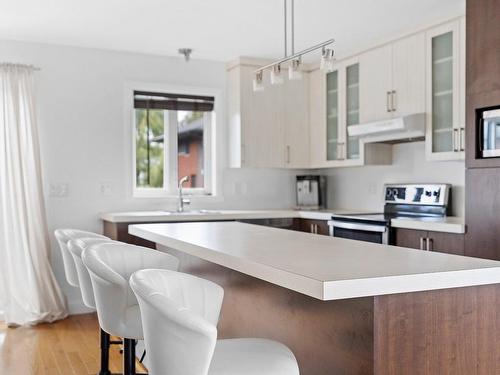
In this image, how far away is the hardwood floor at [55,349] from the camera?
340 cm

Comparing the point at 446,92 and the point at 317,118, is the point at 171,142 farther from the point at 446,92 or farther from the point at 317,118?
the point at 446,92

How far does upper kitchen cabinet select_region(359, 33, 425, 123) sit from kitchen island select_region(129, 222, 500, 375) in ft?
7.68

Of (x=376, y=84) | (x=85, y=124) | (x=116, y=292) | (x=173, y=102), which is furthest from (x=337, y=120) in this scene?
(x=116, y=292)

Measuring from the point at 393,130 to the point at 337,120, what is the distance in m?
0.95

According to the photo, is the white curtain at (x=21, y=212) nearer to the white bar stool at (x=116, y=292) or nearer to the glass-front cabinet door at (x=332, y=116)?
the white bar stool at (x=116, y=292)

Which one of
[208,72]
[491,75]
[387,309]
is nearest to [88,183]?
[208,72]

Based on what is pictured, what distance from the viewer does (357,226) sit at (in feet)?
14.3

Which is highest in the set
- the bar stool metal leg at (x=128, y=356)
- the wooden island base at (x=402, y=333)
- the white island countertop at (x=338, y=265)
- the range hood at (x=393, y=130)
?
the range hood at (x=393, y=130)

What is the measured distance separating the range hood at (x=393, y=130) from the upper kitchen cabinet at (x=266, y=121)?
0.78 m

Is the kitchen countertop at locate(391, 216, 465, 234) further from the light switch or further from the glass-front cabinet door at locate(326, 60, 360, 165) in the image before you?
the light switch

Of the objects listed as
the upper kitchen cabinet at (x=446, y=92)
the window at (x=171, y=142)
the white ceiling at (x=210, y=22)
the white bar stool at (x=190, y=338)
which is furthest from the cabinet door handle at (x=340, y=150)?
the white bar stool at (x=190, y=338)

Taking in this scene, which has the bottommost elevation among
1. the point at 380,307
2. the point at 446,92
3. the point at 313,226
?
the point at 313,226

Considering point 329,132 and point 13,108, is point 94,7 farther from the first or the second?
point 329,132

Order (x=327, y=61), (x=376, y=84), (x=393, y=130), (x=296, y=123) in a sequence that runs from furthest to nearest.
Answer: (x=296, y=123) → (x=376, y=84) → (x=393, y=130) → (x=327, y=61)
